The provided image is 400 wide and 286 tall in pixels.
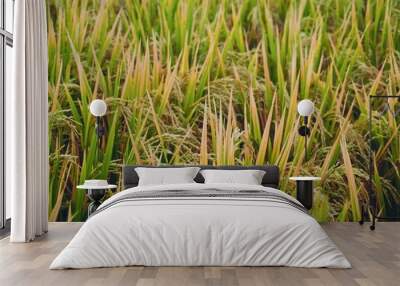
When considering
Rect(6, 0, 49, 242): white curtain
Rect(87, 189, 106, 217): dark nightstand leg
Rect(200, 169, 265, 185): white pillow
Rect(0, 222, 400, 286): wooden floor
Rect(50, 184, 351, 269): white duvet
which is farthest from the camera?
Rect(87, 189, 106, 217): dark nightstand leg

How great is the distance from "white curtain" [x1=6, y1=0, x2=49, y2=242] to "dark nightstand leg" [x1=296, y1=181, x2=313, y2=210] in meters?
3.00

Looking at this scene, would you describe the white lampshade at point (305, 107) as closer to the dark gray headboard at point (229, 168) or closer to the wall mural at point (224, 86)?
the wall mural at point (224, 86)

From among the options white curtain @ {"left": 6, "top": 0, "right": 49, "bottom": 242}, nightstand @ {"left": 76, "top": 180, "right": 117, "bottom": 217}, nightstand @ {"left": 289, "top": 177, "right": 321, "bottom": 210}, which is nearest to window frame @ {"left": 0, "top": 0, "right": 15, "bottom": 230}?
white curtain @ {"left": 6, "top": 0, "right": 49, "bottom": 242}

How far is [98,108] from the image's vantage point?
23.6 ft

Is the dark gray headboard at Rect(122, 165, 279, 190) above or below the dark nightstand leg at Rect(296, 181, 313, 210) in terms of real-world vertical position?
above

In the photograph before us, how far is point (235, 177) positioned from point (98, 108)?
1.84 metres

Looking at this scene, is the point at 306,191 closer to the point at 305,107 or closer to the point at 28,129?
the point at 305,107

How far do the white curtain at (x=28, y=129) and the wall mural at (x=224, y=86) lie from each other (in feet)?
3.31

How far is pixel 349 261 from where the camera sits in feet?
16.3

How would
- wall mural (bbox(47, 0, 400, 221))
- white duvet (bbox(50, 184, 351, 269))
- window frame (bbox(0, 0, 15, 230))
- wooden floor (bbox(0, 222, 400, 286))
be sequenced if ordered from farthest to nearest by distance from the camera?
1. wall mural (bbox(47, 0, 400, 221))
2. window frame (bbox(0, 0, 15, 230))
3. white duvet (bbox(50, 184, 351, 269))
4. wooden floor (bbox(0, 222, 400, 286))

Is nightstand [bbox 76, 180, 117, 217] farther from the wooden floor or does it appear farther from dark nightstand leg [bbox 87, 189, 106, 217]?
the wooden floor

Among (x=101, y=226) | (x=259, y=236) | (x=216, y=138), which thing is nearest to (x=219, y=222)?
(x=259, y=236)

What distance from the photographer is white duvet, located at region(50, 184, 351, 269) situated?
4664mm

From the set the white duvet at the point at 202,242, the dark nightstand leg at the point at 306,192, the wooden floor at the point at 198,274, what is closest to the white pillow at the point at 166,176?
the dark nightstand leg at the point at 306,192
